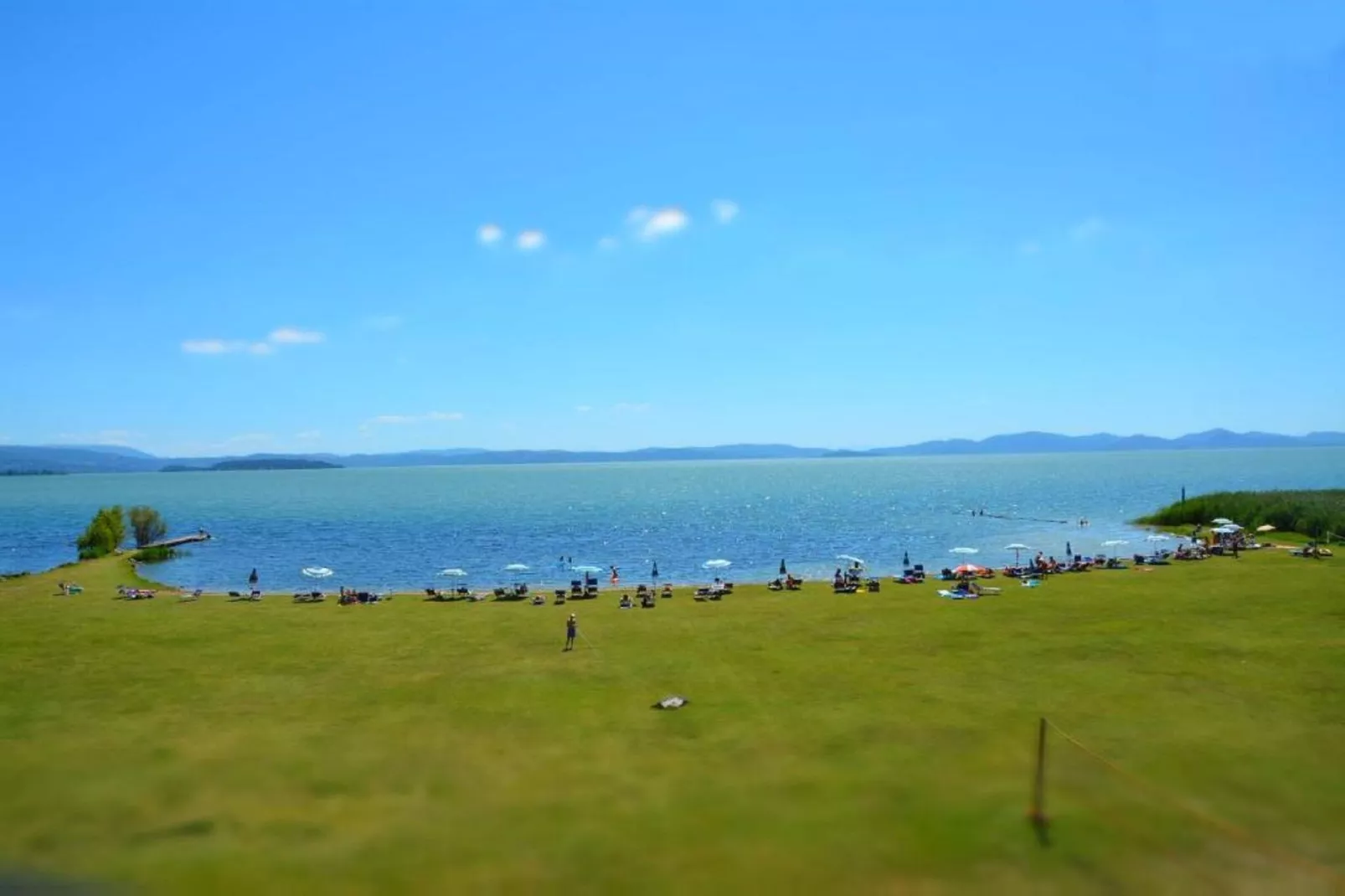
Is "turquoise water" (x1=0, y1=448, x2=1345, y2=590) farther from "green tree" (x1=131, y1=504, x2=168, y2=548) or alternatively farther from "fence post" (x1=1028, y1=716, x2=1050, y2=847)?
"fence post" (x1=1028, y1=716, x2=1050, y2=847)

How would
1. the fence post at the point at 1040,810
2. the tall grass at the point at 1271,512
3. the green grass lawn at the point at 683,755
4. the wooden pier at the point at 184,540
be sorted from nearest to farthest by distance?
the green grass lawn at the point at 683,755, the fence post at the point at 1040,810, the tall grass at the point at 1271,512, the wooden pier at the point at 184,540

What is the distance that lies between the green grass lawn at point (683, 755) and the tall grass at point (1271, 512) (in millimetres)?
42703

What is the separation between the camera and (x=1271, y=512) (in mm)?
79250

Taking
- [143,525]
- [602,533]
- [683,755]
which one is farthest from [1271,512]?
[143,525]

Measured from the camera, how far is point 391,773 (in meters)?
19.8

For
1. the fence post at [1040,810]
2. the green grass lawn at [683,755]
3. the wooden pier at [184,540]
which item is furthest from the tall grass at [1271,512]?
the wooden pier at [184,540]

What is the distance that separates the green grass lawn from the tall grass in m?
42.7

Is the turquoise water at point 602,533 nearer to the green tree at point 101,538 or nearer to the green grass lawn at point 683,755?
the green tree at point 101,538

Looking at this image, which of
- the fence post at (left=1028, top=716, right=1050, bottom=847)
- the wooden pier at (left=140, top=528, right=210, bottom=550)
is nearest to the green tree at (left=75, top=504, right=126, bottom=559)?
the wooden pier at (left=140, top=528, right=210, bottom=550)

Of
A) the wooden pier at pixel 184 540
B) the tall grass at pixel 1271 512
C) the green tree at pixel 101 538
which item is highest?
the tall grass at pixel 1271 512

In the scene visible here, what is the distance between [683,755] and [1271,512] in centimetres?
8211

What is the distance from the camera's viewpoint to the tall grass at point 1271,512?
→ 7169cm

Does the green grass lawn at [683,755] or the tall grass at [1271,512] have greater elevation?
the tall grass at [1271,512]

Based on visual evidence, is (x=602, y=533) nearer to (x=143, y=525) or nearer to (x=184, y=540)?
(x=184, y=540)
